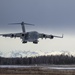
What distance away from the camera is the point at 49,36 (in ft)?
573

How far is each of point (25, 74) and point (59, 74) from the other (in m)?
6.91

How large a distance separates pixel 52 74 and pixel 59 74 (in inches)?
57.2

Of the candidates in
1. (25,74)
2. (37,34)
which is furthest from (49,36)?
(25,74)

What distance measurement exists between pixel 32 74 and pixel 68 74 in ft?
23.3

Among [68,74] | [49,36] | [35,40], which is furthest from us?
[49,36]

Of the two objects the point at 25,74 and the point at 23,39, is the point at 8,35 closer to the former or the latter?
the point at 23,39

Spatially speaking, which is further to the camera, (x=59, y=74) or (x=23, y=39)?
(x=23, y=39)

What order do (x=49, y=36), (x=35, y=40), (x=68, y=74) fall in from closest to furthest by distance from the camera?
(x=68, y=74) → (x=35, y=40) → (x=49, y=36)

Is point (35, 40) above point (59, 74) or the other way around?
above

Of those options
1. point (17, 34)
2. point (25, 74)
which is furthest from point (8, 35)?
point (25, 74)

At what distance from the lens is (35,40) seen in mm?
163000

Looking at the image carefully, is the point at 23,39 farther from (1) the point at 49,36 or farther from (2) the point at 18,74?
(2) the point at 18,74

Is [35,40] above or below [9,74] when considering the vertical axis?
above

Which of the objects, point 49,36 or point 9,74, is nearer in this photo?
point 9,74
